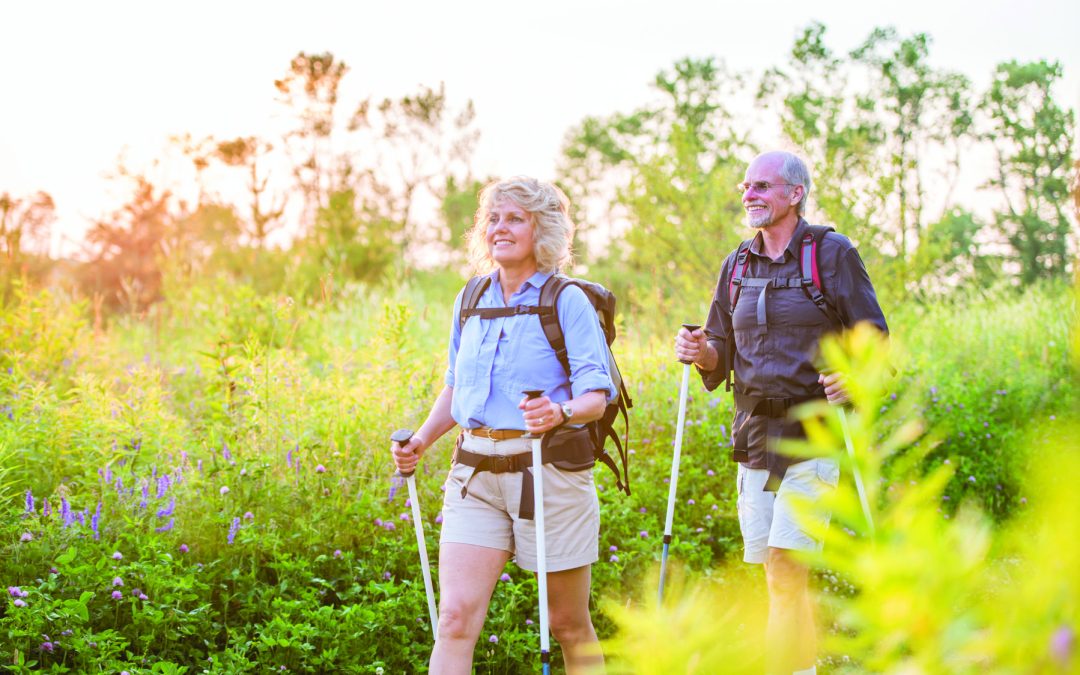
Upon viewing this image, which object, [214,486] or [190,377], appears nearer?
[214,486]

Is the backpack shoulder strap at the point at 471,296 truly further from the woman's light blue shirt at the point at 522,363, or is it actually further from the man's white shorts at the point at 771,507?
the man's white shorts at the point at 771,507

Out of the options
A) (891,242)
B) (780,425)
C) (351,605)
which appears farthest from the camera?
(891,242)

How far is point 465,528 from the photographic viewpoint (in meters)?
3.46

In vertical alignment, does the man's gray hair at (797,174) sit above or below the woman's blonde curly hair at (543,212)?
above

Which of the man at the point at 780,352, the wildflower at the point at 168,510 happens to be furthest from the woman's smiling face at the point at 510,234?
the wildflower at the point at 168,510

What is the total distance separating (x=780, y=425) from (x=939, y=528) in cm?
343

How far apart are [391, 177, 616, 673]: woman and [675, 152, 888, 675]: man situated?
73 cm

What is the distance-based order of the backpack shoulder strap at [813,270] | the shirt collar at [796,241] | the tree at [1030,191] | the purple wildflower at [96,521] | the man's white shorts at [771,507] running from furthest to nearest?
the tree at [1030,191]
the purple wildflower at [96,521]
the shirt collar at [796,241]
the backpack shoulder strap at [813,270]
the man's white shorts at [771,507]

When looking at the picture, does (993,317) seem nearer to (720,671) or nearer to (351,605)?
(351,605)

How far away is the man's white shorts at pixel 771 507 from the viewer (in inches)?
145

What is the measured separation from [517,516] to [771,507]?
3.74ft

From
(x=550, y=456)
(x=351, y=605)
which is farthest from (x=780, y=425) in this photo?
(x=351, y=605)

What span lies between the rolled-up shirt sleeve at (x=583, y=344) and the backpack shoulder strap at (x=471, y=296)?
1.11ft

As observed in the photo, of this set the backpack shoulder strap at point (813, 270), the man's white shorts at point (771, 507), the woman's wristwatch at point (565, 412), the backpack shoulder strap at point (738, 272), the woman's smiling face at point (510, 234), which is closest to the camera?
the woman's wristwatch at point (565, 412)
